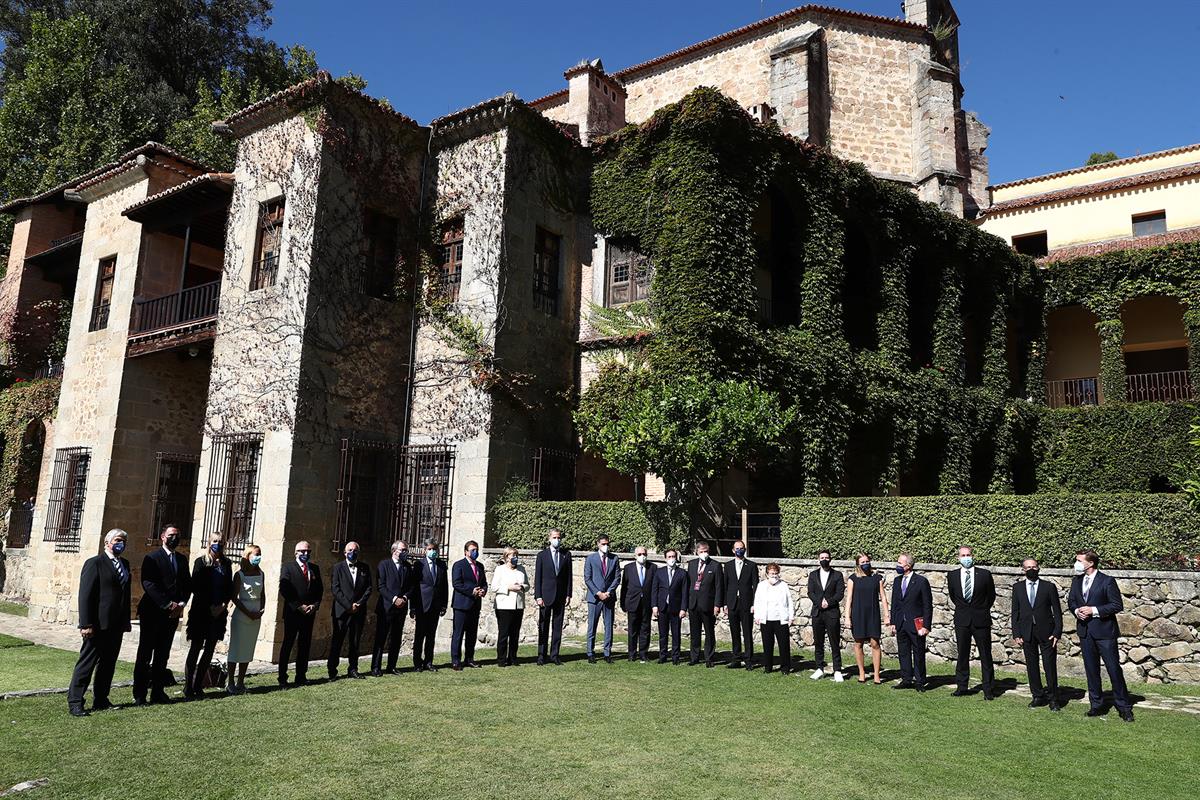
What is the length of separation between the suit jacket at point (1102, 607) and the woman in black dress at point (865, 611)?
2.19 metres

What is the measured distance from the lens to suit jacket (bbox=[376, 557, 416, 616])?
10.9 metres

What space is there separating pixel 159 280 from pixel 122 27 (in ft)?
72.4

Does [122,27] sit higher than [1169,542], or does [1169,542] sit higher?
[122,27]

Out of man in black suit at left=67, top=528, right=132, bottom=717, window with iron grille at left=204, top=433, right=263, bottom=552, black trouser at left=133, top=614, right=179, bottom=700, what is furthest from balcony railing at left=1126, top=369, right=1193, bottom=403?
man in black suit at left=67, top=528, right=132, bottom=717

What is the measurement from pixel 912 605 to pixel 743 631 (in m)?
2.39

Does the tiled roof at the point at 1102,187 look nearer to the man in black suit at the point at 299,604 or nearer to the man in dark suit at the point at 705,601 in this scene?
the man in dark suit at the point at 705,601

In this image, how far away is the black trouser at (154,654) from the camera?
28.8 feet

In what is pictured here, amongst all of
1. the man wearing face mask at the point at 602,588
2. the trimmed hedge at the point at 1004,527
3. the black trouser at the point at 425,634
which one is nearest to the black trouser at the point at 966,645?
the trimmed hedge at the point at 1004,527

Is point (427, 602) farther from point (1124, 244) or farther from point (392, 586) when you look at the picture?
point (1124, 244)

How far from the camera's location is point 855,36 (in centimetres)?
2867

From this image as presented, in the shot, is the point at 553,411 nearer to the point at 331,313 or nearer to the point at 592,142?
the point at 331,313

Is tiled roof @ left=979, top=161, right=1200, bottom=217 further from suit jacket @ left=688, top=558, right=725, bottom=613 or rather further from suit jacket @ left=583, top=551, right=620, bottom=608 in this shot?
suit jacket @ left=583, top=551, right=620, bottom=608

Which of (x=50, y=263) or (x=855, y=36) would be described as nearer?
(x=50, y=263)

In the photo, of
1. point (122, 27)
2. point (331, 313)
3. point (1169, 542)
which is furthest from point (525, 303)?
point (122, 27)
